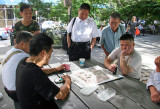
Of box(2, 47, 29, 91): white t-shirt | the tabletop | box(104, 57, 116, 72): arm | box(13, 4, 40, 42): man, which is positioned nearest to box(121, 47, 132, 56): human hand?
box(104, 57, 116, 72): arm

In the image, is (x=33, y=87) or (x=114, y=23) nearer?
(x=33, y=87)

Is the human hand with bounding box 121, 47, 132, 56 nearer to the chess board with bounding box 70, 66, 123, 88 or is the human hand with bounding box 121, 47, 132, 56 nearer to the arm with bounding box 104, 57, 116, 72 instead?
the arm with bounding box 104, 57, 116, 72

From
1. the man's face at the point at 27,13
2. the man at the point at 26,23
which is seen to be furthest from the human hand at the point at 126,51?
the man's face at the point at 27,13

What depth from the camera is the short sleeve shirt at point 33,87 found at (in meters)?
1.15

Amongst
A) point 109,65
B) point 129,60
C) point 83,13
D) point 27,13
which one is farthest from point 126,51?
point 27,13

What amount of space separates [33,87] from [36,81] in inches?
2.4

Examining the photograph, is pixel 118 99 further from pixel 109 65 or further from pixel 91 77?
pixel 109 65

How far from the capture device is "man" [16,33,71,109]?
3.78 ft

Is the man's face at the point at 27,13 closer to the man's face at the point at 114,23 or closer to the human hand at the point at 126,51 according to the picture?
the man's face at the point at 114,23

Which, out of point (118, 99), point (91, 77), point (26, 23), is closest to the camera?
point (118, 99)

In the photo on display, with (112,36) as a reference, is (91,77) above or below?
below

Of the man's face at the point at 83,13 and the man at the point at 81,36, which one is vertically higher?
the man's face at the point at 83,13

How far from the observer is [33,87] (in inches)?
45.4

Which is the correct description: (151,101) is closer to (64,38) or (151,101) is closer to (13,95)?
(13,95)
